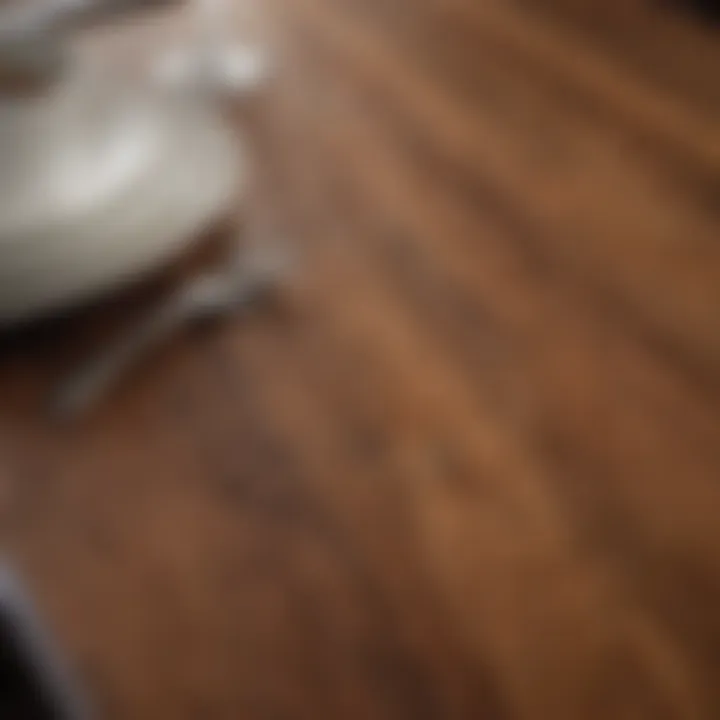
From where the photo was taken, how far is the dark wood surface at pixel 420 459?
43 cm

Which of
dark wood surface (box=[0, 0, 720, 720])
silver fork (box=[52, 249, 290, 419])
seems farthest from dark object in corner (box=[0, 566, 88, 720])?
silver fork (box=[52, 249, 290, 419])

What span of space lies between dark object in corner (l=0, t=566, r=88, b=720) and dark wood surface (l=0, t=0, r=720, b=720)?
0.8 inches

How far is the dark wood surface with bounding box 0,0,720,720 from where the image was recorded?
1.42ft

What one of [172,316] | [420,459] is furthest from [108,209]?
[420,459]

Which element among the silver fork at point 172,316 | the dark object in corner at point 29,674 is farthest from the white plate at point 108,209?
the dark object in corner at point 29,674

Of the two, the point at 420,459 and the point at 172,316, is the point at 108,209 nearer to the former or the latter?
the point at 172,316

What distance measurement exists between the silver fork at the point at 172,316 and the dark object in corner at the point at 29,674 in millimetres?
142

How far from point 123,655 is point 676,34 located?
0.77 m

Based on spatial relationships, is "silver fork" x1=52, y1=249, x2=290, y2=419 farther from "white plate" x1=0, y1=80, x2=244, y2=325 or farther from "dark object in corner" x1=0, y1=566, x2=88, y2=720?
"dark object in corner" x1=0, y1=566, x2=88, y2=720

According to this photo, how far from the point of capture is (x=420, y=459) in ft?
1.71

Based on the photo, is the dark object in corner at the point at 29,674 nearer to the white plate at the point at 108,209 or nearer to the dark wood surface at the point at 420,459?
the dark wood surface at the point at 420,459

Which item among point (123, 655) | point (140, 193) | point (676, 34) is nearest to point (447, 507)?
point (123, 655)

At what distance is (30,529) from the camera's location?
0.50 m

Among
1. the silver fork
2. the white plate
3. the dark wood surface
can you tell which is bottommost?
the dark wood surface
